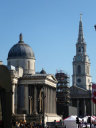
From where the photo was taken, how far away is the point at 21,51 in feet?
371

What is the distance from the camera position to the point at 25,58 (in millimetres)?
112875

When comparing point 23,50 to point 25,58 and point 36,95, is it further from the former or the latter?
point 36,95

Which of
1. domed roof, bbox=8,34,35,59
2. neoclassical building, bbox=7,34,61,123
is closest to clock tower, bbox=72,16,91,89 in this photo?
domed roof, bbox=8,34,35,59

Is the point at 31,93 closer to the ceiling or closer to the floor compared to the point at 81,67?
closer to the floor

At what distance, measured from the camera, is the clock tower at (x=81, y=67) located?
640 ft

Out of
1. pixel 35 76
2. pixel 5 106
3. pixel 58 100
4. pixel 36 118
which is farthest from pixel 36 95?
pixel 5 106

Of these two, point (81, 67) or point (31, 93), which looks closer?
point (31, 93)

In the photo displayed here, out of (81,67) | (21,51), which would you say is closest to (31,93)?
(21,51)

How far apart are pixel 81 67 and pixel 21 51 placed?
86.7 metres

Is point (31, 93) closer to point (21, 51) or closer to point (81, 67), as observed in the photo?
point (21, 51)

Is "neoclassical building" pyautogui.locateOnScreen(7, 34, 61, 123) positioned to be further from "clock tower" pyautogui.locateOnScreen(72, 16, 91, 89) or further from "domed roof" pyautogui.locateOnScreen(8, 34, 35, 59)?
"clock tower" pyautogui.locateOnScreen(72, 16, 91, 89)

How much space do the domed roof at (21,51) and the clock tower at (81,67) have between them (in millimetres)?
82730

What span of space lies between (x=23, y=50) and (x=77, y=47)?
290 ft

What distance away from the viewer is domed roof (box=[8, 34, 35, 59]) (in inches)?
4454
